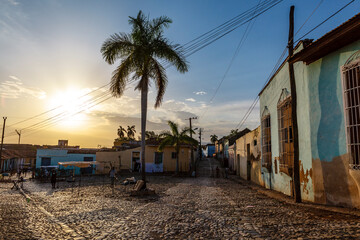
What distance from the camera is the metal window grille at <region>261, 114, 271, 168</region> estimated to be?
1466cm

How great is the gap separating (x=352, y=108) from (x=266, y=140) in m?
8.06

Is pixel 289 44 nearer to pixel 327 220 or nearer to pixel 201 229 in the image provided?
pixel 327 220

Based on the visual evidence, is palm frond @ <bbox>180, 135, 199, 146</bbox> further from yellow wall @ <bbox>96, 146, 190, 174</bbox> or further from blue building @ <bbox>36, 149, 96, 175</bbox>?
blue building @ <bbox>36, 149, 96, 175</bbox>

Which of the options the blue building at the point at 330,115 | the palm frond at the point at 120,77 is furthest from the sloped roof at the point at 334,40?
the palm frond at the point at 120,77

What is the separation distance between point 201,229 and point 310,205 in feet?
14.9

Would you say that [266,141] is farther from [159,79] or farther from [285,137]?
[159,79]

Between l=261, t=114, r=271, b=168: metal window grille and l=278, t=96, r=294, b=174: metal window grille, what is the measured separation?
2.40 m

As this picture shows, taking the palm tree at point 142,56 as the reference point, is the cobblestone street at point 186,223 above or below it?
below

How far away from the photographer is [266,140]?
597 inches

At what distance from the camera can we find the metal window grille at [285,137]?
10.9m

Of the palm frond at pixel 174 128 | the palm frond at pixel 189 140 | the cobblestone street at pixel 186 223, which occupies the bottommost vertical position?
the cobblestone street at pixel 186 223

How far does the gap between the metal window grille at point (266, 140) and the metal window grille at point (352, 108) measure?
7.25m

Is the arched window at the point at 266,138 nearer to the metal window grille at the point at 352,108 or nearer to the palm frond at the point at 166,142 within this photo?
the metal window grille at the point at 352,108

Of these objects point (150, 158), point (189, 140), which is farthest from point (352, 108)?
point (150, 158)
